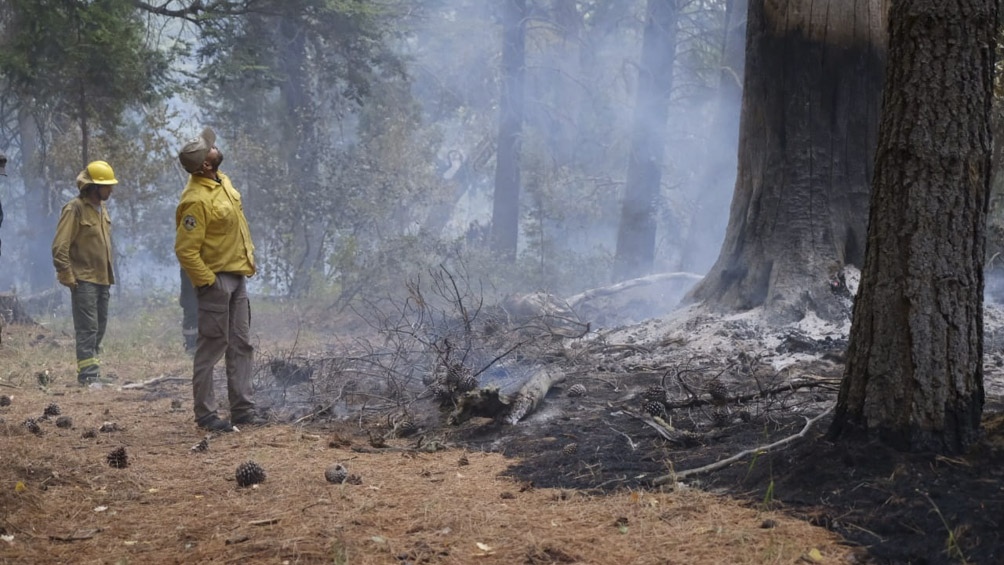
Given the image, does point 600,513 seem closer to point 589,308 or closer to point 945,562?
point 945,562

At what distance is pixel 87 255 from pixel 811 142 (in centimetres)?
729

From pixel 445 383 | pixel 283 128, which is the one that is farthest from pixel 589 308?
pixel 283 128

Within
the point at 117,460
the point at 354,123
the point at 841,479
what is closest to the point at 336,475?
the point at 117,460

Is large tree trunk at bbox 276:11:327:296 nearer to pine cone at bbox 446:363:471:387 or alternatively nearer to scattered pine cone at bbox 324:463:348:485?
pine cone at bbox 446:363:471:387

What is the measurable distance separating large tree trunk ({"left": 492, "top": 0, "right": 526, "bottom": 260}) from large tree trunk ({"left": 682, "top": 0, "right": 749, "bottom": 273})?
15.6ft

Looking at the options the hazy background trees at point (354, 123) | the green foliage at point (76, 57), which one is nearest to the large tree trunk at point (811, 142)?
the hazy background trees at point (354, 123)

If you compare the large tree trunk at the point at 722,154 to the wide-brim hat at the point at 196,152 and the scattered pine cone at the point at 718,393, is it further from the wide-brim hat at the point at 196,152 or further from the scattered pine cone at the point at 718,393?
the wide-brim hat at the point at 196,152

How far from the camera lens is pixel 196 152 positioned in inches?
254

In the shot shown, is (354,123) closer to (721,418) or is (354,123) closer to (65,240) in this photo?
(65,240)

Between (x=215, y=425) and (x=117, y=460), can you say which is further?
(x=215, y=425)

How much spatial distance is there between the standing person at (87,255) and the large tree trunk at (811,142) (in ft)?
21.3

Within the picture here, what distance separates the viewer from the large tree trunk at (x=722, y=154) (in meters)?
20.5

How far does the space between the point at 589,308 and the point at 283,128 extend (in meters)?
13.6

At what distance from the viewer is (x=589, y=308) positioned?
11.8 meters
